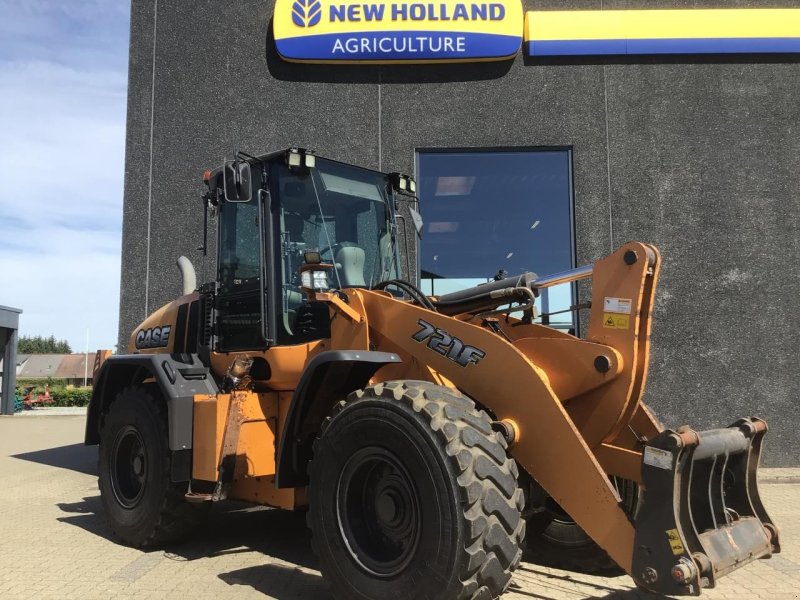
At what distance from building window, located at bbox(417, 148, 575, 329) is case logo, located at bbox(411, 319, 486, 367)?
19.2ft

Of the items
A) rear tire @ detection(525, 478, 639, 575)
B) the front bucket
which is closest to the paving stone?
rear tire @ detection(525, 478, 639, 575)

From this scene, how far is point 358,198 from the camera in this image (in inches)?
213

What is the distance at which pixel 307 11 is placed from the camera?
9664 millimetres

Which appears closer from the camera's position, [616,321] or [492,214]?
[616,321]

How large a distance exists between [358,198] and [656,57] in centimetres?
686

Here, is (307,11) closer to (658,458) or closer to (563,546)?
(563,546)

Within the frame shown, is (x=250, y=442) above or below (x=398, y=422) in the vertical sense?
below

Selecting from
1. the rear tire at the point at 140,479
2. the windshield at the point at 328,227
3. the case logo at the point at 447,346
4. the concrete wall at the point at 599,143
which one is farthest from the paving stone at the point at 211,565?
the concrete wall at the point at 599,143

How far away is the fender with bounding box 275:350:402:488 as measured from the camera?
13.5 ft

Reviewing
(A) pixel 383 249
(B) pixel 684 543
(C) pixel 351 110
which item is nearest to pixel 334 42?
(C) pixel 351 110

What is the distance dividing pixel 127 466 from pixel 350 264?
9.12 feet

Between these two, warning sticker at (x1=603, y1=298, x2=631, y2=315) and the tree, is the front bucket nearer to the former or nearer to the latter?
warning sticker at (x1=603, y1=298, x2=631, y2=315)

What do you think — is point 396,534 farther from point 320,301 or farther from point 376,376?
point 320,301

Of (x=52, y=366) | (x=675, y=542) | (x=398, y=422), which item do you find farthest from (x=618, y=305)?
(x=52, y=366)
